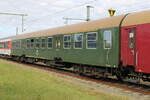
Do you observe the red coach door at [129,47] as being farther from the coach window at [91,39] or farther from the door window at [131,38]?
the coach window at [91,39]

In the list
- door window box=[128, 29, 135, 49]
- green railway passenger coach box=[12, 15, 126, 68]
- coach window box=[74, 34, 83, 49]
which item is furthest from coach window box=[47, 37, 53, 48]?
door window box=[128, 29, 135, 49]

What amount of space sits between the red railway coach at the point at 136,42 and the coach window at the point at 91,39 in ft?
8.93

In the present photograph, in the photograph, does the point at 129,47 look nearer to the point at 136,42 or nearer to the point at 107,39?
the point at 136,42

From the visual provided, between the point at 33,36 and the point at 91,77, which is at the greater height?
the point at 33,36

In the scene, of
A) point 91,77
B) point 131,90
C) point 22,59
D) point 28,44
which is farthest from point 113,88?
point 22,59

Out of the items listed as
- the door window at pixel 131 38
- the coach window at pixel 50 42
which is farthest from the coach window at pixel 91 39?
the coach window at pixel 50 42

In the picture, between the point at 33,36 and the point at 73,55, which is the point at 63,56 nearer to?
the point at 73,55

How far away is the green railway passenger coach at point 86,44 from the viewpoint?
14.2 m

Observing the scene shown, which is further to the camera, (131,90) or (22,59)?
(22,59)

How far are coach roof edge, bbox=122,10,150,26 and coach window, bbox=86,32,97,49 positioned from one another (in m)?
2.76

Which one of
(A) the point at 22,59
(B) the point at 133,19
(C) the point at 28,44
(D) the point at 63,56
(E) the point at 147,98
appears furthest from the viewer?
(A) the point at 22,59

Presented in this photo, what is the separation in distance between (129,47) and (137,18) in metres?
1.32

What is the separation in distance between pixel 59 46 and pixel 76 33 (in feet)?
10.6

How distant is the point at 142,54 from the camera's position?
11938 millimetres
